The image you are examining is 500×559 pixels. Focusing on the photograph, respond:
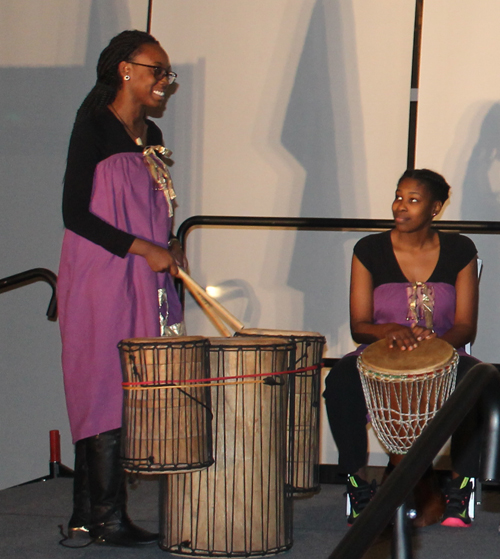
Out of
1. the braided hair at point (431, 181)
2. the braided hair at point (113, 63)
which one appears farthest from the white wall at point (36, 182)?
the braided hair at point (431, 181)

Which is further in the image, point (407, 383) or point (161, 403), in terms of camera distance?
point (407, 383)

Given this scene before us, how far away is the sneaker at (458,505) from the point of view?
9.19ft

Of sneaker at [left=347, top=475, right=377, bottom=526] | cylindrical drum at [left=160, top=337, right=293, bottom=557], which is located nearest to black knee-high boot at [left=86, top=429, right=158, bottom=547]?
cylindrical drum at [left=160, top=337, right=293, bottom=557]

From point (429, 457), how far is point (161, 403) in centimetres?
121

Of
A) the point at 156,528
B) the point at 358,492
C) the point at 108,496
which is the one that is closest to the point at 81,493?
the point at 108,496

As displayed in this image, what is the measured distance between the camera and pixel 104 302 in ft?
8.41

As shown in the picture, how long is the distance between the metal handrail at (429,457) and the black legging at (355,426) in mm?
1427

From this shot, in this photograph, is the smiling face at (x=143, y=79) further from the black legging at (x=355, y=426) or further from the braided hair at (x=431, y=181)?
the black legging at (x=355, y=426)

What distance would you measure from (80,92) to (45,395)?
1.45 metres

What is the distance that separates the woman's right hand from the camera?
2.52m

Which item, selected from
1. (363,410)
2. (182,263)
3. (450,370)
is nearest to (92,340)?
(182,263)

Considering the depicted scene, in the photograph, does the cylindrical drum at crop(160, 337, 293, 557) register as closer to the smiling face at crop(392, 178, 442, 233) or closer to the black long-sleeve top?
the black long-sleeve top

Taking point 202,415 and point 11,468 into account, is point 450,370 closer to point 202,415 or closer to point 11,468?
point 202,415

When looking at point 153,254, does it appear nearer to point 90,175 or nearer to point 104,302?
point 104,302
